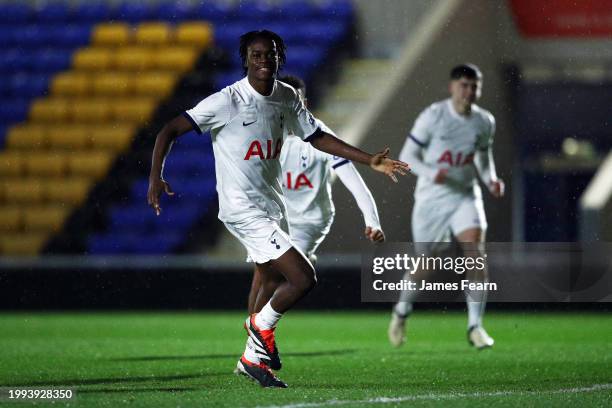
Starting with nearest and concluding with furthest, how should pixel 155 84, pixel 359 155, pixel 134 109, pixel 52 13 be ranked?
pixel 359 155
pixel 134 109
pixel 155 84
pixel 52 13

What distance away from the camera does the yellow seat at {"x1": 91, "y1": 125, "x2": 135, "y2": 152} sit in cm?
1600

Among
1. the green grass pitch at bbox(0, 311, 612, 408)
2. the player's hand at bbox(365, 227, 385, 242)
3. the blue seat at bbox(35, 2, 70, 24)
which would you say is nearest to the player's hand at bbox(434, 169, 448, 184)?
the green grass pitch at bbox(0, 311, 612, 408)

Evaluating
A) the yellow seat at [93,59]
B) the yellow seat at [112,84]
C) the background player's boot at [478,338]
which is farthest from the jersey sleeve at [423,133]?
the yellow seat at [93,59]

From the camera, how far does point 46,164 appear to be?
52.6 ft

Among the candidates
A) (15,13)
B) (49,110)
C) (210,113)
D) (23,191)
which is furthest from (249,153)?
(15,13)

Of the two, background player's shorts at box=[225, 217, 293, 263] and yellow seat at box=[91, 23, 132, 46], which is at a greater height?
yellow seat at box=[91, 23, 132, 46]

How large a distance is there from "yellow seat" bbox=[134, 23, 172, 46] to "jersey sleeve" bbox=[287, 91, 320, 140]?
34.8 ft

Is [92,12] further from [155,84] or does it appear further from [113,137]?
[113,137]

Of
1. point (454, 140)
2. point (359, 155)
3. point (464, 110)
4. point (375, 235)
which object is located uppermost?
point (464, 110)

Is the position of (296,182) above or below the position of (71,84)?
below

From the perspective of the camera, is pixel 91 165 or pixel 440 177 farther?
pixel 91 165

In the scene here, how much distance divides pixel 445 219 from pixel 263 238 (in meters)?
3.19

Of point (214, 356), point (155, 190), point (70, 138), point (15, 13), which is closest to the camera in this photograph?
point (155, 190)

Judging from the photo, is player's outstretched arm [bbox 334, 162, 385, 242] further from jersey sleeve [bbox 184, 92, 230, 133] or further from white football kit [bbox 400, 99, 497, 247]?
white football kit [bbox 400, 99, 497, 247]
